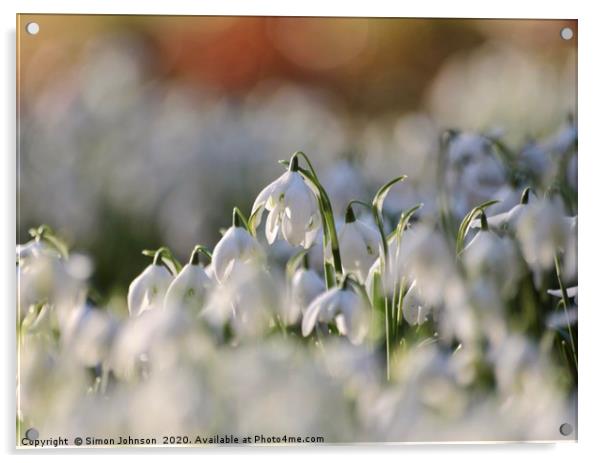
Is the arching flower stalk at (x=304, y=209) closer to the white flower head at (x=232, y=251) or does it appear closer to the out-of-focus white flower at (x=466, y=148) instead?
the white flower head at (x=232, y=251)

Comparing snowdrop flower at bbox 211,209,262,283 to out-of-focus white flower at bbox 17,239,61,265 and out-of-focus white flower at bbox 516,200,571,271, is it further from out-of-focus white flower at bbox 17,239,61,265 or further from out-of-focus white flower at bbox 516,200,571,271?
out-of-focus white flower at bbox 516,200,571,271

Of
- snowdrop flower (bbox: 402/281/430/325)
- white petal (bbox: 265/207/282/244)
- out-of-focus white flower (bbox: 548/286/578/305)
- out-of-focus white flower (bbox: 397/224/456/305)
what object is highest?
white petal (bbox: 265/207/282/244)

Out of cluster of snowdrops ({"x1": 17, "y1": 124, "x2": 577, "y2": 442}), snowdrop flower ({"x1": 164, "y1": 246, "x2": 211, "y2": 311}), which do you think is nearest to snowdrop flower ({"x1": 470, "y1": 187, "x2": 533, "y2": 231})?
cluster of snowdrops ({"x1": 17, "y1": 124, "x2": 577, "y2": 442})

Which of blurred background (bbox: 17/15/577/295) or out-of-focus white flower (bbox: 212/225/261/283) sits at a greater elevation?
blurred background (bbox: 17/15/577/295)

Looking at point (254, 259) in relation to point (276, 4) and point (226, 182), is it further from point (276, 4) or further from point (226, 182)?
point (276, 4)

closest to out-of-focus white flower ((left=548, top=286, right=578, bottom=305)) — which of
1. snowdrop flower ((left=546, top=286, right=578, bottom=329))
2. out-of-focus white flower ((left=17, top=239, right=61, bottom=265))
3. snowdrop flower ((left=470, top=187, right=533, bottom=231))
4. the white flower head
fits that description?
snowdrop flower ((left=546, top=286, right=578, bottom=329))

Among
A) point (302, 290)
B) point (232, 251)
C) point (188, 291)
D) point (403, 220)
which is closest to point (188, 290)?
point (188, 291)
